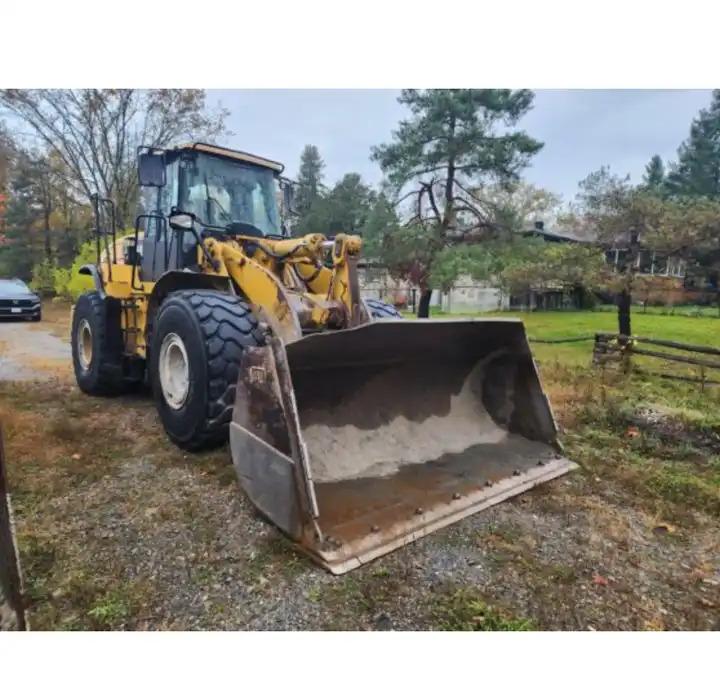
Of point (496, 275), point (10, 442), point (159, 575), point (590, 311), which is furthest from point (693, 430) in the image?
point (590, 311)

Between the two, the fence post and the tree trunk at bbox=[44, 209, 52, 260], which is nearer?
the fence post

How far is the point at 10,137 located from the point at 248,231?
5336mm

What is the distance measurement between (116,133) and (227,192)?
9.97 meters

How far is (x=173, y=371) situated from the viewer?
12.3 ft

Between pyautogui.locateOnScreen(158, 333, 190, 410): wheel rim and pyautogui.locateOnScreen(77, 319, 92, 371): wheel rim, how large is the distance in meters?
2.29

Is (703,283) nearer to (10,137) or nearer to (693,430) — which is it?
(693,430)

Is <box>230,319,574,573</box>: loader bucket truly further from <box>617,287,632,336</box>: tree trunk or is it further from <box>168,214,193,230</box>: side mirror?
<box>617,287,632,336</box>: tree trunk

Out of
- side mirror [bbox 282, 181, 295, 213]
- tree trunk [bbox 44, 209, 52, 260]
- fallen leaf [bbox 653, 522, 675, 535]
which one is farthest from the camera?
tree trunk [bbox 44, 209, 52, 260]

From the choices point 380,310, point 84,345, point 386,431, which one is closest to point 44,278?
point 84,345

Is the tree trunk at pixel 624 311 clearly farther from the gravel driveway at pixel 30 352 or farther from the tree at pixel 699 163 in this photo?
the gravel driveway at pixel 30 352

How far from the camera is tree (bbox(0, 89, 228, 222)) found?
10469 mm

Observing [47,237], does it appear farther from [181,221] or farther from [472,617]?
[472,617]

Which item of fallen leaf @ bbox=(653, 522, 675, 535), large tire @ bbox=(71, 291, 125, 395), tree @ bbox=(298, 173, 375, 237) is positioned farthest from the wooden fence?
tree @ bbox=(298, 173, 375, 237)

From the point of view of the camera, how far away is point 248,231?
14.3 feet
